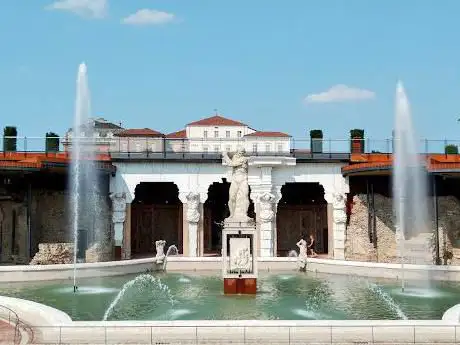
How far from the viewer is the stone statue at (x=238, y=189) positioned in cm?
1922

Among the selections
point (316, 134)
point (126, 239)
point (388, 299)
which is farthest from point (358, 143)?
point (388, 299)

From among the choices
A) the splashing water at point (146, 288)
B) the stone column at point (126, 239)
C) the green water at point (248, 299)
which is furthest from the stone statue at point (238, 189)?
the stone column at point (126, 239)

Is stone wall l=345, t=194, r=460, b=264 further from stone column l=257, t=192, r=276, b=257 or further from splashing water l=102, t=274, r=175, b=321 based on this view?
splashing water l=102, t=274, r=175, b=321

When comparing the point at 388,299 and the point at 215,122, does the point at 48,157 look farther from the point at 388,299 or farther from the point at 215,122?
the point at 215,122

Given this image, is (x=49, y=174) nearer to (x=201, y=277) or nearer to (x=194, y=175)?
(x=194, y=175)

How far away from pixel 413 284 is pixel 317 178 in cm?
1285

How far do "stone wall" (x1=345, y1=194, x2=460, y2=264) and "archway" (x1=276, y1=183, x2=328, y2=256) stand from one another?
6.05m

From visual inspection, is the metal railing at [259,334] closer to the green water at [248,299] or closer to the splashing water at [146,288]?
the green water at [248,299]

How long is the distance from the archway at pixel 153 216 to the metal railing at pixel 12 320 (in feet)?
83.7

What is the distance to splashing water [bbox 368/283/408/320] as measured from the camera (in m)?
14.8

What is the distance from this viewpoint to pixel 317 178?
3391 centimetres

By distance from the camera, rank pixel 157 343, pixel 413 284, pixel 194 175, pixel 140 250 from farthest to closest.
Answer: pixel 140 250, pixel 194 175, pixel 413 284, pixel 157 343

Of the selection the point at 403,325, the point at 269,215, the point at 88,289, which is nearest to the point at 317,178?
the point at 269,215

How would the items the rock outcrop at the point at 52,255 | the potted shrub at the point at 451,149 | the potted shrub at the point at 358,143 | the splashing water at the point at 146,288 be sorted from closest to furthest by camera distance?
the splashing water at the point at 146,288, the rock outcrop at the point at 52,255, the potted shrub at the point at 451,149, the potted shrub at the point at 358,143
